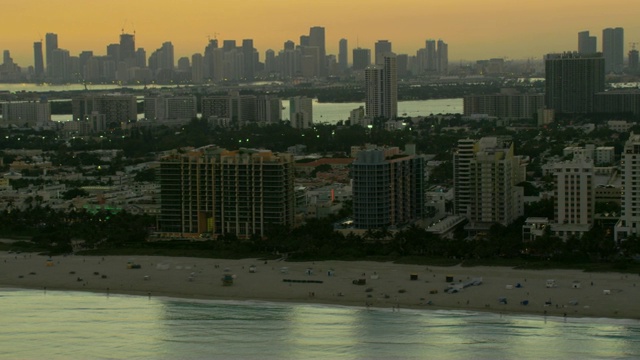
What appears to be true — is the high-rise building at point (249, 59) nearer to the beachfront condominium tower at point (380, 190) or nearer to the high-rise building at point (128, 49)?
the high-rise building at point (128, 49)

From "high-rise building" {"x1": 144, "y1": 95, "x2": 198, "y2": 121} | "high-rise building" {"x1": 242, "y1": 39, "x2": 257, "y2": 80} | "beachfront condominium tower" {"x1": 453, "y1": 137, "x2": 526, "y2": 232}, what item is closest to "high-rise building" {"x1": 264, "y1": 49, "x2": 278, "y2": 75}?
"high-rise building" {"x1": 242, "y1": 39, "x2": 257, "y2": 80}

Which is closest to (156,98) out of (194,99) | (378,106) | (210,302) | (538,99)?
(194,99)

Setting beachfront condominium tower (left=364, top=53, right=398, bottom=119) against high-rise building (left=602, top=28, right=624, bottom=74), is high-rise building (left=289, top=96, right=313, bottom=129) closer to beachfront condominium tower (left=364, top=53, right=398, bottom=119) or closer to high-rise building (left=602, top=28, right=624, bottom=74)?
beachfront condominium tower (left=364, top=53, right=398, bottom=119)

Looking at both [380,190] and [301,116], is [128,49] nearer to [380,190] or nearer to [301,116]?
[301,116]

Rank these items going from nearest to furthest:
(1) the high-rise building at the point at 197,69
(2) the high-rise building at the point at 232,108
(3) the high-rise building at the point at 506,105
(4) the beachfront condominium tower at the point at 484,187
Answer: (4) the beachfront condominium tower at the point at 484,187
(3) the high-rise building at the point at 506,105
(2) the high-rise building at the point at 232,108
(1) the high-rise building at the point at 197,69

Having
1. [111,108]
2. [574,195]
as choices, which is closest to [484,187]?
[574,195]

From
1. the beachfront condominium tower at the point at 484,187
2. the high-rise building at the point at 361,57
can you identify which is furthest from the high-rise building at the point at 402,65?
the beachfront condominium tower at the point at 484,187

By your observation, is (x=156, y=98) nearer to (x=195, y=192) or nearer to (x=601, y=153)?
(x=601, y=153)
